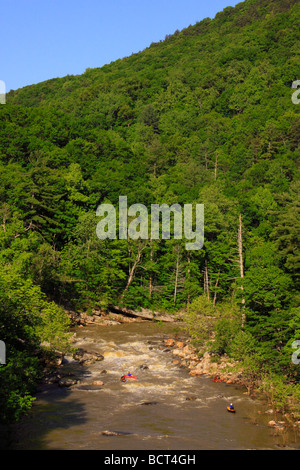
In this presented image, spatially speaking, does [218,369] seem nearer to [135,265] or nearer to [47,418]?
[47,418]

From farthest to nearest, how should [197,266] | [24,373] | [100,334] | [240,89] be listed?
[240,89], [197,266], [100,334], [24,373]

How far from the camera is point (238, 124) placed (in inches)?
4235

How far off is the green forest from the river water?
212 centimetres

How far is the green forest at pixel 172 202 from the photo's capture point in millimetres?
25234

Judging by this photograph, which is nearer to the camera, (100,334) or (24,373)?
(24,373)

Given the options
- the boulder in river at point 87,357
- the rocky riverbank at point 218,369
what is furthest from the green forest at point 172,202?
the boulder in river at point 87,357

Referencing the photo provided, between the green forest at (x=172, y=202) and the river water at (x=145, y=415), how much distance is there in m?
2.12

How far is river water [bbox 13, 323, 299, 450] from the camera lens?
1784 centimetres

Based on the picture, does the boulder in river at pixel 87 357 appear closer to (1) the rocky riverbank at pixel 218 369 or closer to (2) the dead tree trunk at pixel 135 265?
(1) the rocky riverbank at pixel 218 369

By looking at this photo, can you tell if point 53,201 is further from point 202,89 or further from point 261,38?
point 261,38

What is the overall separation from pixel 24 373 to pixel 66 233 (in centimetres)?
3815

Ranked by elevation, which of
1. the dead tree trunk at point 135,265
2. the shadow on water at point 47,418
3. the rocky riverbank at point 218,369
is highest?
the dead tree trunk at point 135,265

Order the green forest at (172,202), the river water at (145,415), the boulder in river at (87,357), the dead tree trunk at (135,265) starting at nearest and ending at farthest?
the river water at (145,415), the green forest at (172,202), the boulder in river at (87,357), the dead tree trunk at (135,265)

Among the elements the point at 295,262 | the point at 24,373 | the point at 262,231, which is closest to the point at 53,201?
the point at 262,231
